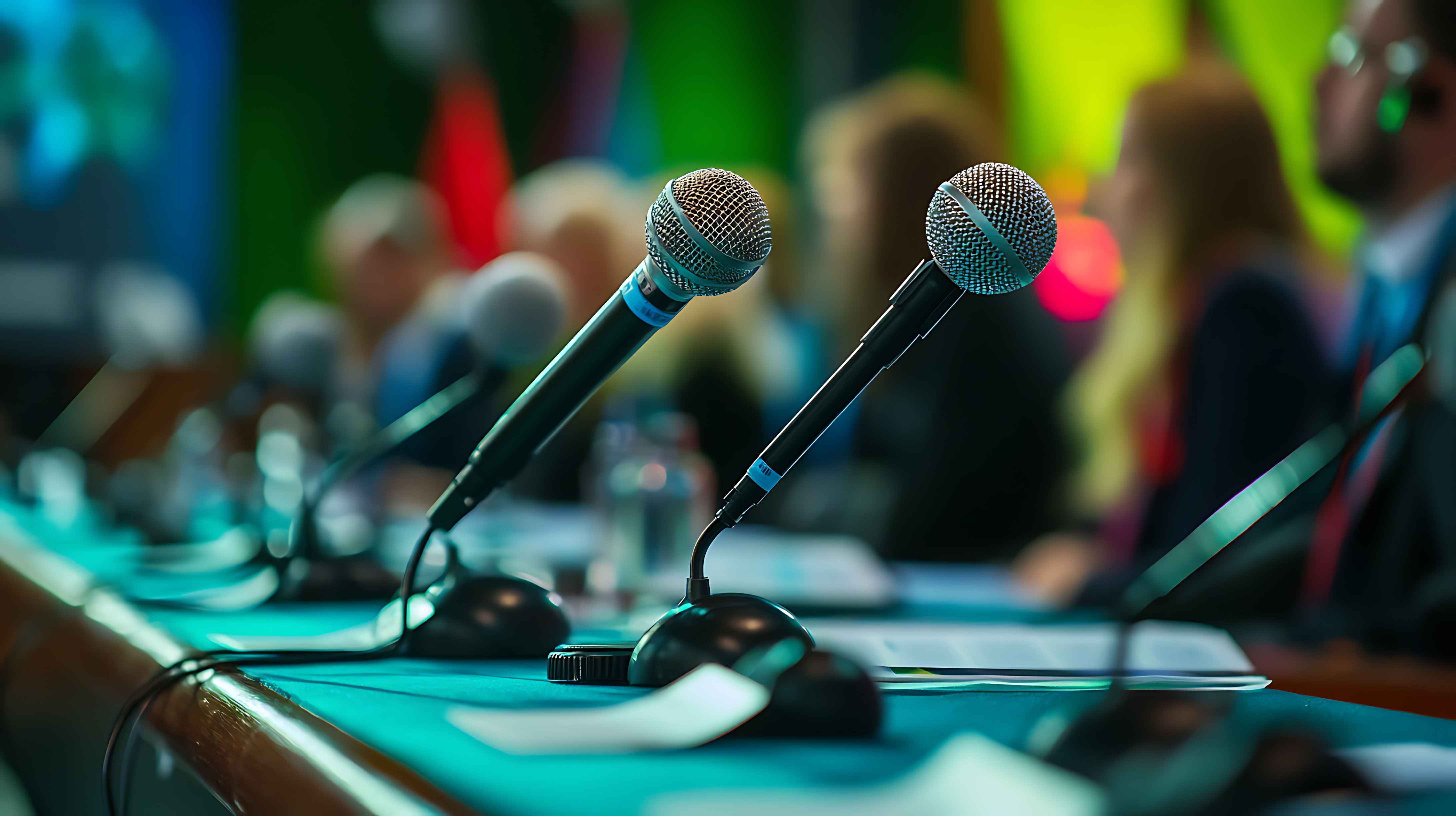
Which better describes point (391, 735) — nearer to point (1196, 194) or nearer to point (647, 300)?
point (647, 300)

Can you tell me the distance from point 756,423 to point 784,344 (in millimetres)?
461

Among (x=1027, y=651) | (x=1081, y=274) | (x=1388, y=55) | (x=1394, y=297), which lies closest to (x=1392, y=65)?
(x=1388, y=55)

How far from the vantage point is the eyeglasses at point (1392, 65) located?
4.87 ft

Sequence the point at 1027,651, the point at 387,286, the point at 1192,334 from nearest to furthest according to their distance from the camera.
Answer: the point at 1027,651 → the point at 1192,334 → the point at 387,286

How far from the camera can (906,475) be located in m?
2.33

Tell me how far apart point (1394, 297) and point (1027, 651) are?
1.03 metres

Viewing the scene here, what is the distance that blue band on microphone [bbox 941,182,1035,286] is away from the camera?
1.94 feet

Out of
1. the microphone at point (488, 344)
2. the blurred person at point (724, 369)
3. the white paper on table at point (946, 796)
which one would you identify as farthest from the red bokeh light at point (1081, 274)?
the white paper on table at point (946, 796)

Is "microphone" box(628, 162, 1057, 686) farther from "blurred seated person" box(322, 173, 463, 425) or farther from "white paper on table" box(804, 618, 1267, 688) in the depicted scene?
"blurred seated person" box(322, 173, 463, 425)

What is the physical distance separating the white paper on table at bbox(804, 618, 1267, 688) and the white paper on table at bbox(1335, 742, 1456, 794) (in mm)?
214

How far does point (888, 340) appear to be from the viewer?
61cm

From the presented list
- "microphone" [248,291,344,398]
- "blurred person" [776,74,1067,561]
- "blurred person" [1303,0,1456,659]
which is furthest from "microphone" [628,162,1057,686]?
"blurred person" [776,74,1067,561]

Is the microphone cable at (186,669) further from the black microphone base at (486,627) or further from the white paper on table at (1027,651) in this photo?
the white paper on table at (1027,651)

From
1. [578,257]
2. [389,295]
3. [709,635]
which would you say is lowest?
[709,635]
